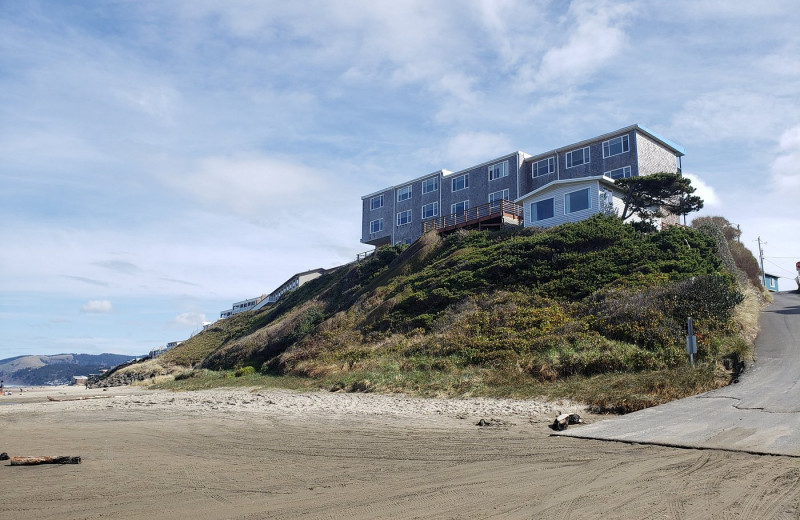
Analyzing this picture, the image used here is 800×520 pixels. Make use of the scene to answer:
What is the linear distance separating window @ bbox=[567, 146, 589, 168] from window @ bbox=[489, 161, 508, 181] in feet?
18.5

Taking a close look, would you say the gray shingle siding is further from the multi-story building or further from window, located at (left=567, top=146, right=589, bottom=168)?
window, located at (left=567, top=146, right=589, bottom=168)

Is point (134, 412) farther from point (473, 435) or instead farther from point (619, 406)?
point (619, 406)

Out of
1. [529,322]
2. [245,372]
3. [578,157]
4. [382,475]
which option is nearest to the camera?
[382,475]

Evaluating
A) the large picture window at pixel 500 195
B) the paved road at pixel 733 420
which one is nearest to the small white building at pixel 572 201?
the large picture window at pixel 500 195

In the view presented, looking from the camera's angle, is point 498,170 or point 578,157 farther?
point 498,170

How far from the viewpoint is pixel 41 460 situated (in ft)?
29.1

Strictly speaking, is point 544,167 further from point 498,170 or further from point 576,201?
point 576,201

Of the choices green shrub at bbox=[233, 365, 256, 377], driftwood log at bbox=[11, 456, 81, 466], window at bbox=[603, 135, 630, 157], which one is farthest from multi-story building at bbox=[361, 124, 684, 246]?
driftwood log at bbox=[11, 456, 81, 466]

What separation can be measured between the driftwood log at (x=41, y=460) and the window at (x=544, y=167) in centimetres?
4057

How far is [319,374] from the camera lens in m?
25.7

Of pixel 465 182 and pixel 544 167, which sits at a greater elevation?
pixel 465 182

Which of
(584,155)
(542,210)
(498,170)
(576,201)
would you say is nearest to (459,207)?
(498,170)

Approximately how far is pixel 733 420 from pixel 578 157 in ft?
115

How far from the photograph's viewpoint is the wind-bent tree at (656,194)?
113ft
